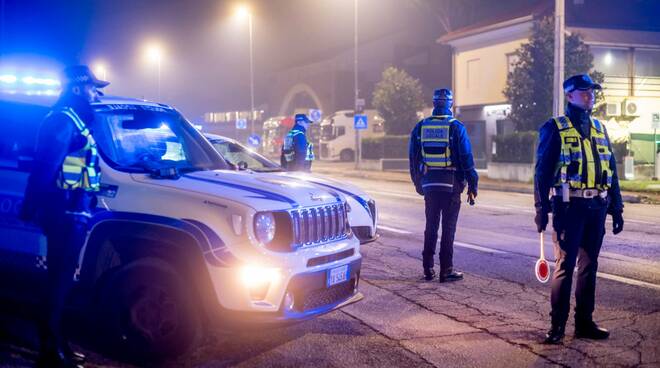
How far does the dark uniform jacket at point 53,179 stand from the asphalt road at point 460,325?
3.58 feet

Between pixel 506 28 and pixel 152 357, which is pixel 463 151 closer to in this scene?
pixel 152 357

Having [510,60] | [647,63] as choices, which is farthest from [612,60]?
[510,60]

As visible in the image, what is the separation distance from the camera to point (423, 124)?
7996mm

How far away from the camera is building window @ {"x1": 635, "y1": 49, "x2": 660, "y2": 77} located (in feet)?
109

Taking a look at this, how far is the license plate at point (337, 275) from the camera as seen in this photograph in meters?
5.31

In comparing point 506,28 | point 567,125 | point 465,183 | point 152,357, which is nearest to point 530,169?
point 506,28

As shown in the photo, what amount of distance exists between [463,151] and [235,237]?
3584 mm

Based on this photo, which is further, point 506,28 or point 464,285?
point 506,28

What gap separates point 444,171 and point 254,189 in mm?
3087

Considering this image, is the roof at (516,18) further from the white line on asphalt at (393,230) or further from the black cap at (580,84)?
the black cap at (580,84)

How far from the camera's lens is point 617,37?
108ft

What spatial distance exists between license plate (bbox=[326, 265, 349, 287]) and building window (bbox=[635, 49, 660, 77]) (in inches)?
1224

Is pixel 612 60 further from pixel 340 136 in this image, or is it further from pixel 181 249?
pixel 181 249

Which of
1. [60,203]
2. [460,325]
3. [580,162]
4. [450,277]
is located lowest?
[460,325]
